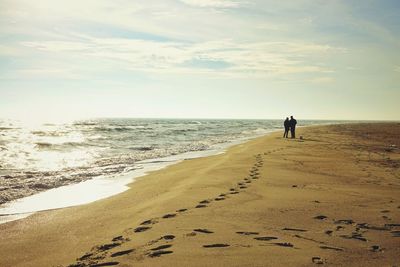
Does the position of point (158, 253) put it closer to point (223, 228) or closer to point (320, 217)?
point (223, 228)

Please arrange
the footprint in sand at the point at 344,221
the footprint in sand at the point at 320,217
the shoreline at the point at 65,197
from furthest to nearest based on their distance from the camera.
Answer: the shoreline at the point at 65,197, the footprint in sand at the point at 320,217, the footprint in sand at the point at 344,221

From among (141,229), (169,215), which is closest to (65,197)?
(169,215)

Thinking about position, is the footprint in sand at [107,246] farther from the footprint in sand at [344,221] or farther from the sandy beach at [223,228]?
the footprint in sand at [344,221]

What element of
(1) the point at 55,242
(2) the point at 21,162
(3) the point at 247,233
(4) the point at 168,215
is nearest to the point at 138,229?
(4) the point at 168,215

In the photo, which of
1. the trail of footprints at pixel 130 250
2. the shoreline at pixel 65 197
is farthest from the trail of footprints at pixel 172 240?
the shoreline at pixel 65 197

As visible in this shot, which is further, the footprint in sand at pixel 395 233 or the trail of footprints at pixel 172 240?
the footprint in sand at pixel 395 233

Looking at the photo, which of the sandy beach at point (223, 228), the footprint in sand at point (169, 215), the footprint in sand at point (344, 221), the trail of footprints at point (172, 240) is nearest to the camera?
the sandy beach at point (223, 228)

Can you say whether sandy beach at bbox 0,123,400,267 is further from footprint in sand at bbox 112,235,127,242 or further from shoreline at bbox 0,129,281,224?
shoreline at bbox 0,129,281,224

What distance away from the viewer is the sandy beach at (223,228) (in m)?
4.43

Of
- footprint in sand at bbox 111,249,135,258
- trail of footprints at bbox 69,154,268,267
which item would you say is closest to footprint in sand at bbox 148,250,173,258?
trail of footprints at bbox 69,154,268,267

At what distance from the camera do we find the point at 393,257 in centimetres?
430

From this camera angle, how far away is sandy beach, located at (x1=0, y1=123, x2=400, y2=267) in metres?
4.43

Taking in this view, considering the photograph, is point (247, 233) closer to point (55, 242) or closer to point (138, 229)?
point (138, 229)

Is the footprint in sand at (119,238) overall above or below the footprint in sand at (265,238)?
below
